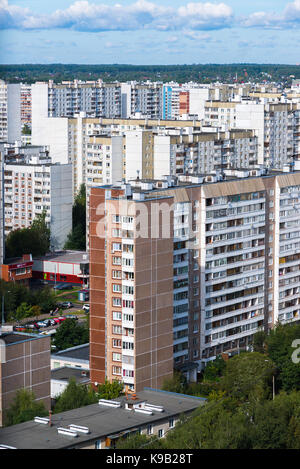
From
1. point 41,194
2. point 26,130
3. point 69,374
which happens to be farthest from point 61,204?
point 26,130

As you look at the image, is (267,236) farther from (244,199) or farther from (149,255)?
(149,255)

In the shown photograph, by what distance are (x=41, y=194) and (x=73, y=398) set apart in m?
9.74

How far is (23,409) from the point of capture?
7.88 meters

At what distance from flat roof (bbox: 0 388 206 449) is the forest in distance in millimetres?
35806

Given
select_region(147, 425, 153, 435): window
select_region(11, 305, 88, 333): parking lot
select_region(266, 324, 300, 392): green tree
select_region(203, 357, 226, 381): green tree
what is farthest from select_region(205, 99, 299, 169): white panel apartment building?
select_region(147, 425, 153, 435): window

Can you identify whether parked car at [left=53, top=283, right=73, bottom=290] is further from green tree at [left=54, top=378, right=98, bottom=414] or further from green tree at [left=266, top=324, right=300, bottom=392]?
green tree at [left=54, top=378, right=98, bottom=414]

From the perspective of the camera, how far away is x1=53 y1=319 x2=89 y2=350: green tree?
11.9 meters

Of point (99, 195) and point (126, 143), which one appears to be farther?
point (126, 143)

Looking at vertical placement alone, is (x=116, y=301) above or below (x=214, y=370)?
above

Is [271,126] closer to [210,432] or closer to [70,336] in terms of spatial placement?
[70,336]

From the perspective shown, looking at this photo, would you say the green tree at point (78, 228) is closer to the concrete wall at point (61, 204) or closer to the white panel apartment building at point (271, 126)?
the concrete wall at point (61, 204)

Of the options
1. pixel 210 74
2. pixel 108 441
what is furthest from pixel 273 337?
pixel 210 74
